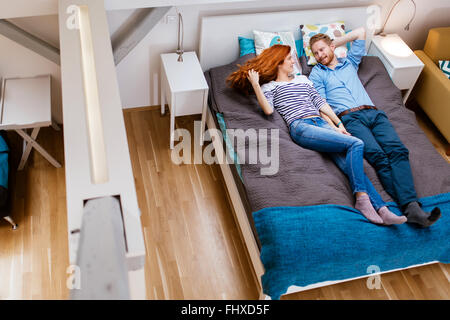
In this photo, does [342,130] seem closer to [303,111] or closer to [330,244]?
[303,111]

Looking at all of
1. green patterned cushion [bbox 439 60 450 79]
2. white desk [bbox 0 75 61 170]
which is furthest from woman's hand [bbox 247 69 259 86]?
green patterned cushion [bbox 439 60 450 79]

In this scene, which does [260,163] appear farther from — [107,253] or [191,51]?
[107,253]

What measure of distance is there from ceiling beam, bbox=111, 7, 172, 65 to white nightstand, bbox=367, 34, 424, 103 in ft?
5.57

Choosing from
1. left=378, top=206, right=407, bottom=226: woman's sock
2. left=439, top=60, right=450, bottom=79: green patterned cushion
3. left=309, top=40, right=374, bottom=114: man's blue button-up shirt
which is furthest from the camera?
left=439, top=60, right=450, bottom=79: green patterned cushion

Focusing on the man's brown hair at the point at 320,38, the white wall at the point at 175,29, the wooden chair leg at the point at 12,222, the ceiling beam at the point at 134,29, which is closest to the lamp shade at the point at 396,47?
the white wall at the point at 175,29

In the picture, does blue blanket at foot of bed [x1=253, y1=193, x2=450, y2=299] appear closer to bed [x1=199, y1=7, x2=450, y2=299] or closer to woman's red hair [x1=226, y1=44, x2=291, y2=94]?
bed [x1=199, y1=7, x2=450, y2=299]

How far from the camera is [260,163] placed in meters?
2.25

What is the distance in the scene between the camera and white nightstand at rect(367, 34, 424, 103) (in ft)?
9.90

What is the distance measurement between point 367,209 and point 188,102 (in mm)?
1326

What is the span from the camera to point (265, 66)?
8.50 ft

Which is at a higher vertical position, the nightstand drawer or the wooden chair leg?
the nightstand drawer

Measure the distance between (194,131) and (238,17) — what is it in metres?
0.88

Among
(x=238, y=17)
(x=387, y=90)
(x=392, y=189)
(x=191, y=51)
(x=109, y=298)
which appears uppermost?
(x=238, y=17)
